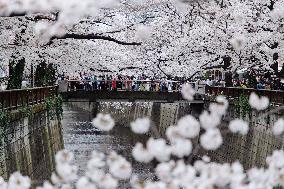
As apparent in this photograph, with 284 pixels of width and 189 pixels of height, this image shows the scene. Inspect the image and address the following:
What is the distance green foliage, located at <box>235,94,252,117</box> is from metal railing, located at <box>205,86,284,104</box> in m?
0.30

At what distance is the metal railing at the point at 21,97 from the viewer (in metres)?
17.2

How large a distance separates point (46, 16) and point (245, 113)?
8.84m

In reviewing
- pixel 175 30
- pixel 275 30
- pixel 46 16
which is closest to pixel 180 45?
pixel 175 30

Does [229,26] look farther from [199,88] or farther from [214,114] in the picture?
[214,114]

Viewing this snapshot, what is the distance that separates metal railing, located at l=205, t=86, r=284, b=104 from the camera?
20.1 meters

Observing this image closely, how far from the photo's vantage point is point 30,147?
20297 millimetres

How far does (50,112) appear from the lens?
27.4m

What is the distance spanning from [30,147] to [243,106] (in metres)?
7.95

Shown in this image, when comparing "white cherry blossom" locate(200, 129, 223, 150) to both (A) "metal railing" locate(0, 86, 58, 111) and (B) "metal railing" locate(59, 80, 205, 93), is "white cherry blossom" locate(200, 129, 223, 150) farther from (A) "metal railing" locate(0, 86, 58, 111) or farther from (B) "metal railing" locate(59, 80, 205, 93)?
(B) "metal railing" locate(59, 80, 205, 93)

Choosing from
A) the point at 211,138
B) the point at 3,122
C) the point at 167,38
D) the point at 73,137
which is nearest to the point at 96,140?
the point at 73,137

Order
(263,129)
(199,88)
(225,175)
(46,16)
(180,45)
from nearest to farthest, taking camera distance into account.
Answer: (225,175), (46,16), (263,129), (180,45), (199,88)

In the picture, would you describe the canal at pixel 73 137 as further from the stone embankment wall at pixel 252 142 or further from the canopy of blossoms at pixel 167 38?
the stone embankment wall at pixel 252 142

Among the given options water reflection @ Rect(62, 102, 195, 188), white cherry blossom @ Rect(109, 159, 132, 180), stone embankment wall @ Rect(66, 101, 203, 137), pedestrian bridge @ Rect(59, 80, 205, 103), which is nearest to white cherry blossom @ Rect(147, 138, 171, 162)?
white cherry blossom @ Rect(109, 159, 132, 180)

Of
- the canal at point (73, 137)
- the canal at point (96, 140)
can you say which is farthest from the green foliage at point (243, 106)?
the canal at point (73, 137)
